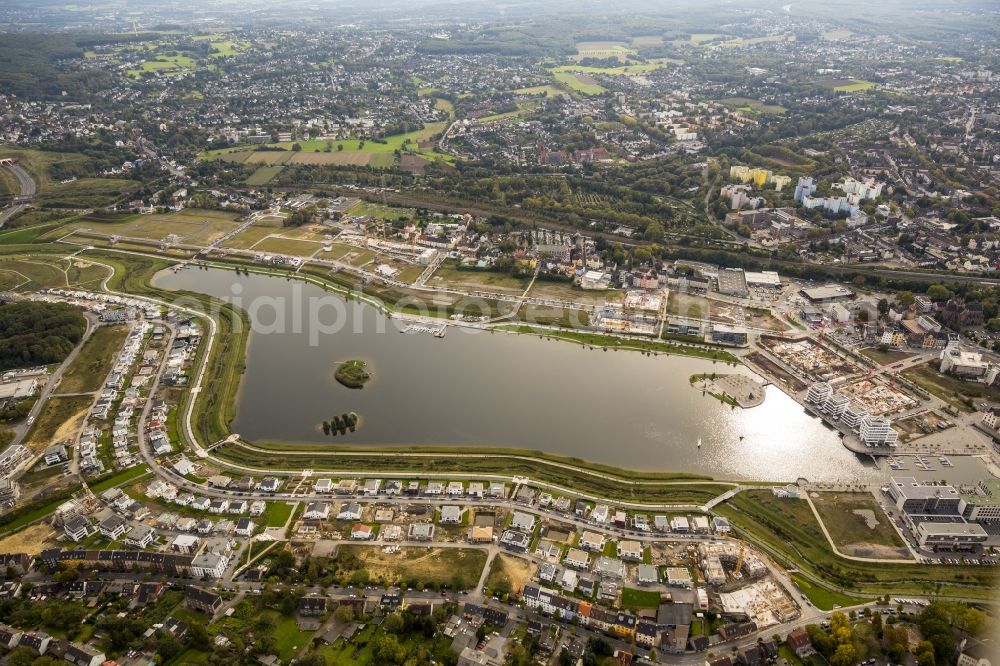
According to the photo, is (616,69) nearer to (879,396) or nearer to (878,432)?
(879,396)

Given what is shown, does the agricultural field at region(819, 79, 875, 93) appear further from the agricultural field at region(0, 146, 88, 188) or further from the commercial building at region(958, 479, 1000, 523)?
the agricultural field at region(0, 146, 88, 188)

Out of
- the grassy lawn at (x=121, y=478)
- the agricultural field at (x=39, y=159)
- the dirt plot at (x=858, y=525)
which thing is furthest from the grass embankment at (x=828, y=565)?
the agricultural field at (x=39, y=159)

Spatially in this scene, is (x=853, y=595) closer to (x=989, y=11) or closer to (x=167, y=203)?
(x=167, y=203)

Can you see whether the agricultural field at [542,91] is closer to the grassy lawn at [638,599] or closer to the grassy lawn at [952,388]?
the grassy lawn at [952,388]

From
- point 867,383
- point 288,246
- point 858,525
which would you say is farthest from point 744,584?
point 288,246

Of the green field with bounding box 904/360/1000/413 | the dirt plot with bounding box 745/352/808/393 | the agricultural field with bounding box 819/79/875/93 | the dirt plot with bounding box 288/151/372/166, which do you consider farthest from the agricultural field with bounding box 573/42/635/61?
the green field with bounding box 904/360/1000/413
